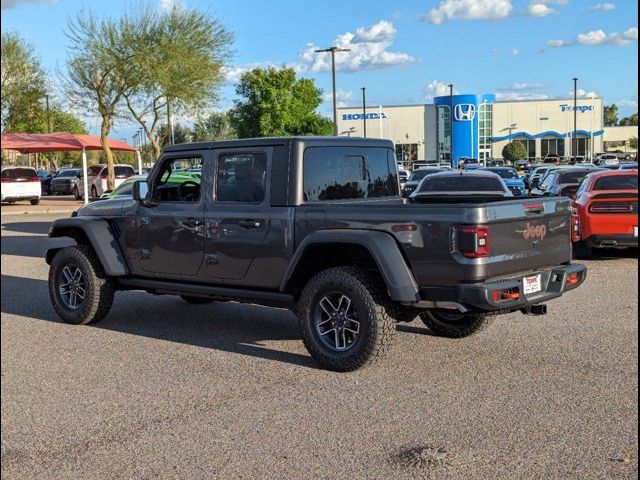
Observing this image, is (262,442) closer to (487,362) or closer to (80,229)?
(487,362)

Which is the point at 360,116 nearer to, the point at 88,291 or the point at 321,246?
the point at 88,291

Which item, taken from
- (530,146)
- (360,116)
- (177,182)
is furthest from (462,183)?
(530,146)

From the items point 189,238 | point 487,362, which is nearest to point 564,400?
point 487,362

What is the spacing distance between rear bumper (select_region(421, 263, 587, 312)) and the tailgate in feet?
0.30

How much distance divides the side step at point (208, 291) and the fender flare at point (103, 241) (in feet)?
0.59

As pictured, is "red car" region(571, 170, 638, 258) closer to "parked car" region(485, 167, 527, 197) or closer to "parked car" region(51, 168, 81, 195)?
"parked car" region(485, 167, 527, 197)

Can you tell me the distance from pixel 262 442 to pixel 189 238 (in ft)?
10.2

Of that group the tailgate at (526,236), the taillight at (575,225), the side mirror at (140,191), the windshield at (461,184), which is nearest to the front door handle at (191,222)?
the side mirror at (140,191)

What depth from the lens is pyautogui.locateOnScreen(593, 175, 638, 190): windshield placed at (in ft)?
42.7

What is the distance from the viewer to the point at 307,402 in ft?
18.0

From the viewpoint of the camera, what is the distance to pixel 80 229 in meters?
8.34

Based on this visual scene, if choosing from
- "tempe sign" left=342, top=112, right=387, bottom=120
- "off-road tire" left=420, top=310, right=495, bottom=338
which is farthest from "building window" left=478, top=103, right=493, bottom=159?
"off-road tire" left=420, top=310, right=495, bottom=338

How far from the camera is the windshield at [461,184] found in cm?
1490

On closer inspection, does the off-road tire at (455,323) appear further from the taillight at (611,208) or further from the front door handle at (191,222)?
the taillight at (611,208)
